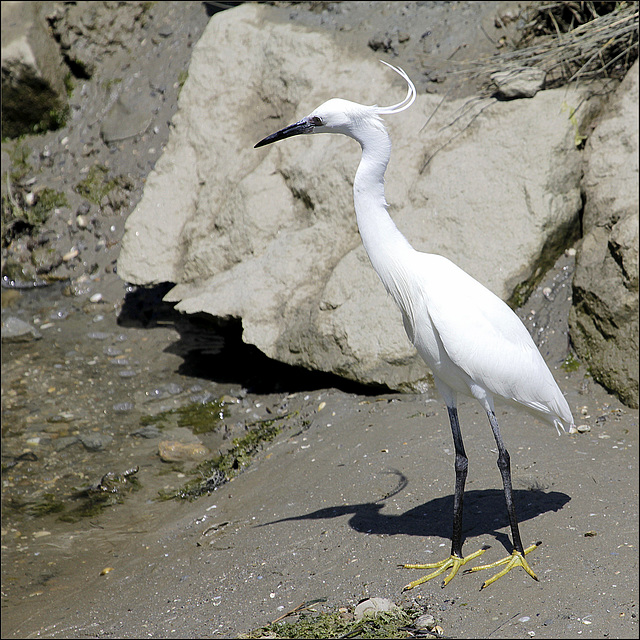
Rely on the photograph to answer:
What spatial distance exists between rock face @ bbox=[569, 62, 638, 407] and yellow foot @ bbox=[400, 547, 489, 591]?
2.03m

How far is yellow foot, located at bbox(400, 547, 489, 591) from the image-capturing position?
129 inches

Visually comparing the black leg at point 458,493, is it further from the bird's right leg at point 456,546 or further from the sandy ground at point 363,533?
the sandy ground at point 363,533

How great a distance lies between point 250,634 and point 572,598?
4.60 ft

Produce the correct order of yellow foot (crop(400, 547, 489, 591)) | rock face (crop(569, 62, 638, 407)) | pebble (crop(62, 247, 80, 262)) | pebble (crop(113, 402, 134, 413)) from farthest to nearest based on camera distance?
pebble (crop(62, 247, 80, 262)) < pebble (crop(113, 402, 134, 413)) < rock face (crop(569, 62, 638, 407)) < yellow foot (crop(400, 547, 489, 591))

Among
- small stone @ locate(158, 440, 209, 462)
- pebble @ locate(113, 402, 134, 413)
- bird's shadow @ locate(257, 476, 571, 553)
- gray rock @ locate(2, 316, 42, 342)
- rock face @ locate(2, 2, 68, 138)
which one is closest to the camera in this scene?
bird's shadow @ locate(257, 476, 571, 553)

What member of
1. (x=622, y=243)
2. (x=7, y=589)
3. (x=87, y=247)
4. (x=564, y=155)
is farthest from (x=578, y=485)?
(x=87, y=247)

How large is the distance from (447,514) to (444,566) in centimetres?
54

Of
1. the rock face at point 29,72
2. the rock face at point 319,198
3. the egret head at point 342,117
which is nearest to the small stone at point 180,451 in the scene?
the rock face at point 319,198

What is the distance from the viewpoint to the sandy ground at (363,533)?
3168mm

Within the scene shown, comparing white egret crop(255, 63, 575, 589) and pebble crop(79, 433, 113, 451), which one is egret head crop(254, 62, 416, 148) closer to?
white egret crop(255, 63, 575, 589)

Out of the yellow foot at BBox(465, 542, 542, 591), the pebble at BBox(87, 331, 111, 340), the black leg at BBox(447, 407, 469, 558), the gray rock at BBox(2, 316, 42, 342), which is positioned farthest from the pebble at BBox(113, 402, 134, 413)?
the yellow foot at BBox(465, 542, 542, 591)

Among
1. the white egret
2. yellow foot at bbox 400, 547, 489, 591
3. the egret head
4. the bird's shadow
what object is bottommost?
the bird's shadow

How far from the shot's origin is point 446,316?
3.25 meters

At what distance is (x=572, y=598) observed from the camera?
118 inches
